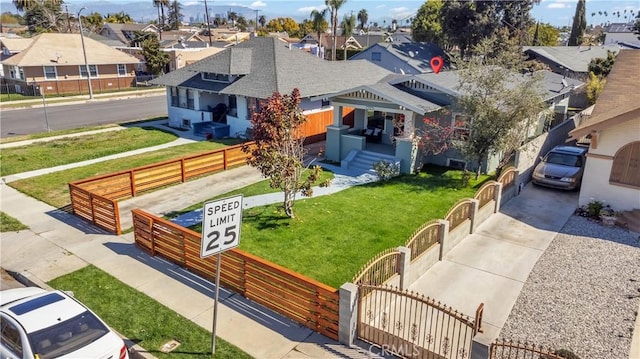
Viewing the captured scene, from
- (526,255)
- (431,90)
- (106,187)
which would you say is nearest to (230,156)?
(106,187)

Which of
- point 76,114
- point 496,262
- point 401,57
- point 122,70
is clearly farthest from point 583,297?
point 122,70

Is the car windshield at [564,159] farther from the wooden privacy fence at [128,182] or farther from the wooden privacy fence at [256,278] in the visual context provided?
the wooden privacy fence at [256,278]

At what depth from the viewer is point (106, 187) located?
16.5m

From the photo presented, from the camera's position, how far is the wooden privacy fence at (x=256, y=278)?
8992mm

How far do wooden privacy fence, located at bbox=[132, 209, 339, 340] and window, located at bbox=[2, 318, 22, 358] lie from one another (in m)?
4.25

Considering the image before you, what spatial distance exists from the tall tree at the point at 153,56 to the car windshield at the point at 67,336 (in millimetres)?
53177

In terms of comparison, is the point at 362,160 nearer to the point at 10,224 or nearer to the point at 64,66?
the point at 10,224

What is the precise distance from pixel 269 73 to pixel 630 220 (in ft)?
65.1

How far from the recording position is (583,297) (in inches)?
421

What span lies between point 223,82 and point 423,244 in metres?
21.1

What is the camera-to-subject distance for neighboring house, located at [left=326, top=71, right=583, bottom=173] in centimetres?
2002

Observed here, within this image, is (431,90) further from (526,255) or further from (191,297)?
(191,297)

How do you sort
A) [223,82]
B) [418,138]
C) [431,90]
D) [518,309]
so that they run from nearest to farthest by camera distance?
[518,309] → [418,138] → [431,90] → [223,82]

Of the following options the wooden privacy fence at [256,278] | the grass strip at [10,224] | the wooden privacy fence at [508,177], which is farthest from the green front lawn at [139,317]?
the wooden privacy fence at [508,177]
